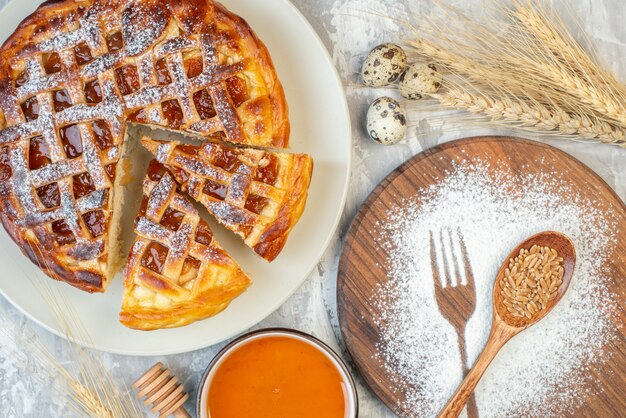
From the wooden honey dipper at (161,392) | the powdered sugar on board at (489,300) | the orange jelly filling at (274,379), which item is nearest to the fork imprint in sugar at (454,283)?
the powdered sugar on board at (489,300)

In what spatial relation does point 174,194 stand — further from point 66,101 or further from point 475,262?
point 475,262

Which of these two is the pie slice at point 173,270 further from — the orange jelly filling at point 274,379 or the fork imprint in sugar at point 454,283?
the fork imprint in sugar at point 454,283

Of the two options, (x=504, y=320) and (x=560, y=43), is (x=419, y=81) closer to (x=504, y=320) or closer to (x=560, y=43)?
(x=560, y=43)

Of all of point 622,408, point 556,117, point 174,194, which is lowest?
point 622,408

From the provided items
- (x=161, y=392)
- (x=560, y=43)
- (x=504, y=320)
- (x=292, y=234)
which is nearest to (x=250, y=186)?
(x=292, y=234)

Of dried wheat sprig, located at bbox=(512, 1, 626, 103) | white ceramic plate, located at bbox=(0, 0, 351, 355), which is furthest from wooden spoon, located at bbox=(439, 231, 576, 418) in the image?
white ceramic plate, located at bbox=(0, 0, 351, 355)

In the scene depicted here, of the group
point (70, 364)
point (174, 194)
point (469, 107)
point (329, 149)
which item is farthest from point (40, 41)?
point (469, 107)
